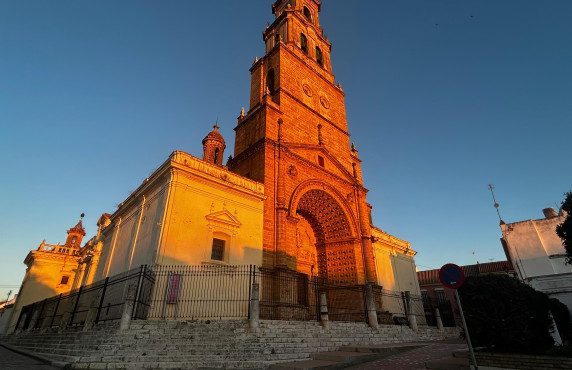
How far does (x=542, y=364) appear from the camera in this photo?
5090 mm

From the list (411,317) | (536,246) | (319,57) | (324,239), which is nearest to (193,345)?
(411,317)

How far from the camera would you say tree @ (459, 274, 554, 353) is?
229 inches

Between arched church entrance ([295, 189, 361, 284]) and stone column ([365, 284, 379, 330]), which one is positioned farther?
arched church entrance ([295, 189, 361, 284])

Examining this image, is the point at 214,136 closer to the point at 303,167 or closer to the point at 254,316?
the point at 303,167

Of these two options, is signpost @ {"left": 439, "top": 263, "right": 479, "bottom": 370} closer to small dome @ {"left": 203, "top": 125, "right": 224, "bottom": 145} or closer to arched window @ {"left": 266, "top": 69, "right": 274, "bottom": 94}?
small dome @ {"left": 203, "top": 125, "right": 224, "bottom": 145}

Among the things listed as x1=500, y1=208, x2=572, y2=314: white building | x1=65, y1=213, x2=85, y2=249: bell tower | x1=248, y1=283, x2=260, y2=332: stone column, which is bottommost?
x1=248, y1=283, x2=260, y2=332: stone column

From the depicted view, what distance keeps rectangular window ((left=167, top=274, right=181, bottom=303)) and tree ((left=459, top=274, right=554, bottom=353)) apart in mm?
9709

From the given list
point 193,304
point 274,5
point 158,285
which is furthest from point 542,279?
point 274,5

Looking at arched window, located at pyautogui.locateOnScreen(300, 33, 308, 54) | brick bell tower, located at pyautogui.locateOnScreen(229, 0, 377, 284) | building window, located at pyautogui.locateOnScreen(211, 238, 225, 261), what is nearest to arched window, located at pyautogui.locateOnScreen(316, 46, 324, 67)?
arched window, located at pyautogui.locateOnScreen(300, 33, 308, 54)

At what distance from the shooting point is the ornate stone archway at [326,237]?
64.1 feet

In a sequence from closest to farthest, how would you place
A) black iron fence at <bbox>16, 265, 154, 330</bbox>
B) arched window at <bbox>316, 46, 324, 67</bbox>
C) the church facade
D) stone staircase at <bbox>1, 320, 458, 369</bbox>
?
stone staircase at <bbox>1, 320, 458, 369</bbox> → black iron fence at <bbox>16, 265, 154, 330</bbox> → the church facade → arched window at <bbox>316, 46, 324, 67</bbox>

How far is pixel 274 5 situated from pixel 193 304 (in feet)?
104

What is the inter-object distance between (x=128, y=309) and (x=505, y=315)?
957 centimetres

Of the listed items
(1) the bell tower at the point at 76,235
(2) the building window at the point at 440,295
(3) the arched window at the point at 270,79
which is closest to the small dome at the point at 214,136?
(3) the arched window at the point at 270,79
